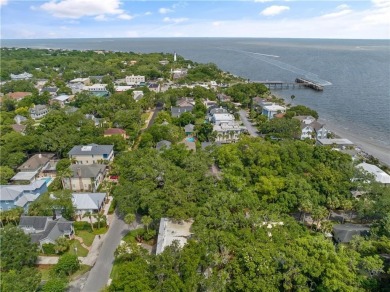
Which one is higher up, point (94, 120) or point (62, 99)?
point (62, 99)

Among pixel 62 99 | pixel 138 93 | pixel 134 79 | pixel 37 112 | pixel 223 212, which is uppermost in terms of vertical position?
pixel 134 79

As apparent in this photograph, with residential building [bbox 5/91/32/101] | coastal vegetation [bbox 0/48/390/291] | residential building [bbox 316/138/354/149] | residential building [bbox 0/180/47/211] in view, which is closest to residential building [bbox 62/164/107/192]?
coastal vegetation [bbox 0/48/390/291]

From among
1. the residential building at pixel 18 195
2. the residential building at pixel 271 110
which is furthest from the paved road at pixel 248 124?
the residential building at pixel 18 195

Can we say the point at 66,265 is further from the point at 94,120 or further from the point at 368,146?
the point at 368,146

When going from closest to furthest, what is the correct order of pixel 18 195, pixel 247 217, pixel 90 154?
pixel 247 217
pixel 18 195
pixel 90 154

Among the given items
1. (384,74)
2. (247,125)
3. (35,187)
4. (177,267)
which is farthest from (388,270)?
(384,74)

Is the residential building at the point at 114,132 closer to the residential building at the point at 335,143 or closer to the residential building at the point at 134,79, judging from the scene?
the residential building at the point at 335,143

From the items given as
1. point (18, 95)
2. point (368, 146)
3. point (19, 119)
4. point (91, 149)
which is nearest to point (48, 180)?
point (91, 149)

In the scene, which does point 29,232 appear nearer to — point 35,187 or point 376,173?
point 35,187
